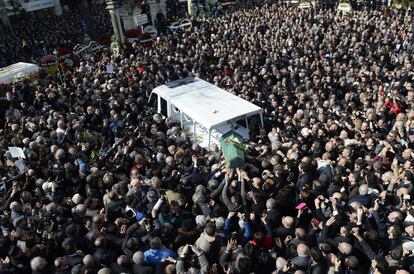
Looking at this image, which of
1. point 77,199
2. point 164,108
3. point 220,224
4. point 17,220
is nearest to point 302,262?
point 220,224

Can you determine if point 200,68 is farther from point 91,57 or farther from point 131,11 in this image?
point 131,11

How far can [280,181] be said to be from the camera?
668cm

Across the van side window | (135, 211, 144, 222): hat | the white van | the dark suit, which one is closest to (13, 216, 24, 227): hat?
(135, 211, 144, 222): hat

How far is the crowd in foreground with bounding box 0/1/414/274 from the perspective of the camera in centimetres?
509

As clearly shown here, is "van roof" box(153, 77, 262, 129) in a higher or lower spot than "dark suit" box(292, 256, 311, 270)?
higher

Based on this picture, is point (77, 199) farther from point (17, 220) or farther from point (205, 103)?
point (205, 103)

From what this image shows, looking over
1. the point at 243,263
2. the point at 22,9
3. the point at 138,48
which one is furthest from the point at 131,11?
the point at 243,263

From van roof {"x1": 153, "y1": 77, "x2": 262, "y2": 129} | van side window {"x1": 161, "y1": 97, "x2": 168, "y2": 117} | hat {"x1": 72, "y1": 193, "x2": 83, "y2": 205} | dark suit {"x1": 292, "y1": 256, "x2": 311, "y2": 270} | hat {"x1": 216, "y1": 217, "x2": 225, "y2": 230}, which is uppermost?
van roof {"x1": 153, "y1": 77, "x2": 262, "y2": 129}

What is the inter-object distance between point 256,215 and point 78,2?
3619 centimetres

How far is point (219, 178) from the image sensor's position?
723 centimetres

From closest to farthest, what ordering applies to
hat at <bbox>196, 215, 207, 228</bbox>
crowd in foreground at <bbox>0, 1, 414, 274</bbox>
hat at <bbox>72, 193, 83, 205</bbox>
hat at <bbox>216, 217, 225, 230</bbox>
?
crowd in foreground at <bbox>0, 1, 414, 274</bbox>, hat at <bbox>216, 217, 225, 230</bbox>, hat at <bbox>196, 215, 207, 228</bbox>, hat at <bbox>72, 193, 83, 205</bbox>

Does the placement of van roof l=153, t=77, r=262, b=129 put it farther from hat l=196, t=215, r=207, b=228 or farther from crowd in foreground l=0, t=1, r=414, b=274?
hat l=196, t=215, r=207, b=228

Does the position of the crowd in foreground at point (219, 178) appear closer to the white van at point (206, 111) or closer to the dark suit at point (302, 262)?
the dark suit at point (302, 262)

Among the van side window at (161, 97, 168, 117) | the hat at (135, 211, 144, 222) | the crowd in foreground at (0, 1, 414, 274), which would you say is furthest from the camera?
the van side window at (161, 97, 168, 117)
